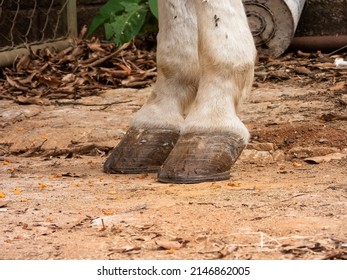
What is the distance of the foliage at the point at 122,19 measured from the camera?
22.7ft

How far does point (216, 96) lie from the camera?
3289 mm

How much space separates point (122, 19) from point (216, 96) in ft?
12.2

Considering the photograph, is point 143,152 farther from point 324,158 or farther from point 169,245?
point 169,245

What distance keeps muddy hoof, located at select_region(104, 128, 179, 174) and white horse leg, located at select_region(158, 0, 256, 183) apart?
0.55ft

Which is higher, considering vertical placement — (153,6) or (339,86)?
(153,6)

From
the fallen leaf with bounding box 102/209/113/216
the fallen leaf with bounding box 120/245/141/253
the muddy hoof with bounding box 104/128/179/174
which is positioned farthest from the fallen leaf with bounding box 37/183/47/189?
the fallen leaf with bounding box 120/245/141/253

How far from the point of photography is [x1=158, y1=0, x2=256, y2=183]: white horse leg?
3.23 m

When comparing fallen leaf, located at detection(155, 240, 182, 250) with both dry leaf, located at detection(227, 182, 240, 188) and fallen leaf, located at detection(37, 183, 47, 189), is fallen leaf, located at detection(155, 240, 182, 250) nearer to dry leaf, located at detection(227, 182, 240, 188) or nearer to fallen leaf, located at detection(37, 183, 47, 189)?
dry leaf, located at detection(227, 182, 240, 188)

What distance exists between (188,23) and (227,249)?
142 centimetres

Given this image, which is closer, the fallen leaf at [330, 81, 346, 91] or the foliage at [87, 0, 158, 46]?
the fallen leaf at [330, 81, 346, 91]

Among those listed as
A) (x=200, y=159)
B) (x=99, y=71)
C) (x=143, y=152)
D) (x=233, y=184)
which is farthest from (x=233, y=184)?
(x=99, y=71)

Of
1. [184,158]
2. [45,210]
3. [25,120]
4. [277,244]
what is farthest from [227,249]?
[25,120]

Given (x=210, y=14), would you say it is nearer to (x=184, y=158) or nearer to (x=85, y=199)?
(x=184, y=158)

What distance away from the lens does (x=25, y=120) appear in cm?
485
